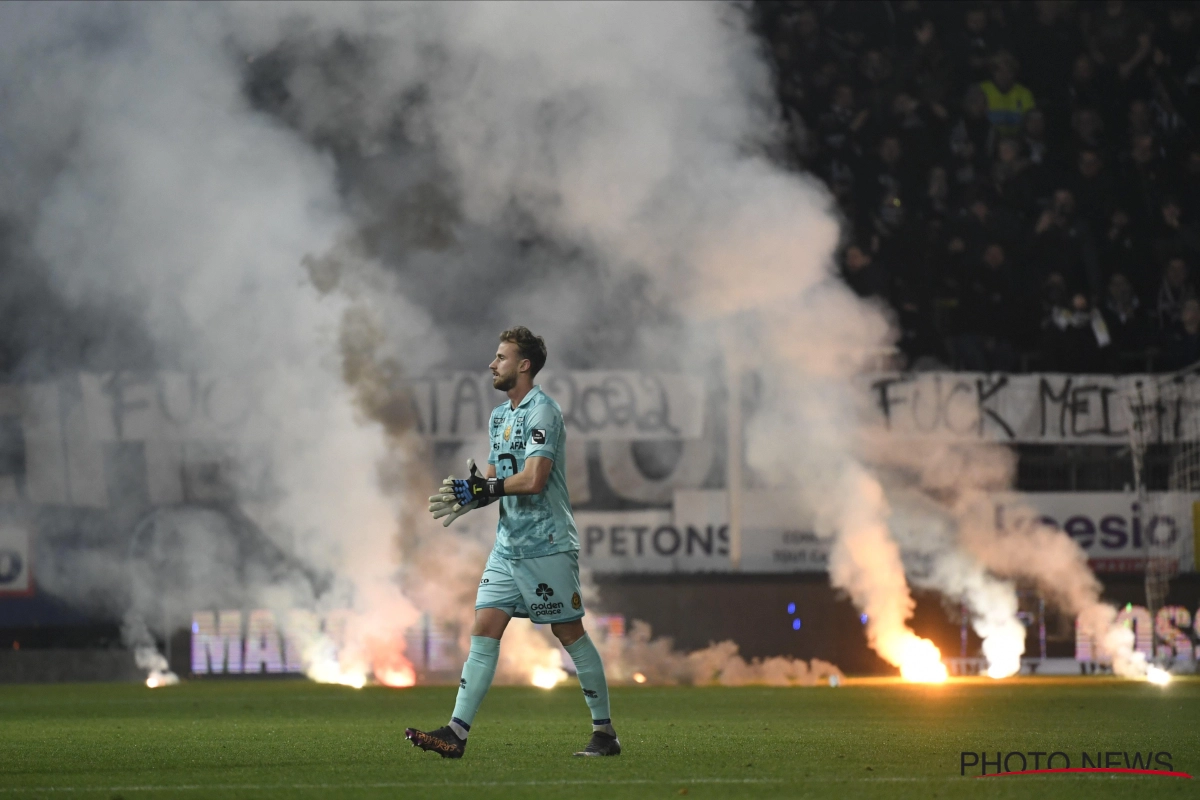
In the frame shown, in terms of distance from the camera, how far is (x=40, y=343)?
17484 mm

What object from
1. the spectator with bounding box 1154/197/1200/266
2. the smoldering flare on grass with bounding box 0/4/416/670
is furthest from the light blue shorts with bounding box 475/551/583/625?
the spectator with bounding box 1154/197/1200/266

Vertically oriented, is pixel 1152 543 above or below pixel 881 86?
below

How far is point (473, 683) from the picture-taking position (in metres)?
7.38

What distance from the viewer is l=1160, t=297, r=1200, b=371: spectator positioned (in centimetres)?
1883

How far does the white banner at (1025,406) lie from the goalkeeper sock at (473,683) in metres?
11.1

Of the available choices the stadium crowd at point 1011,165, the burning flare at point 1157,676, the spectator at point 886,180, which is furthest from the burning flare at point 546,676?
the spectator at point 886,180

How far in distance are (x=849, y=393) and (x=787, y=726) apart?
323 inches

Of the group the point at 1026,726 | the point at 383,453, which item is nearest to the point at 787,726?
the point at 1026,726

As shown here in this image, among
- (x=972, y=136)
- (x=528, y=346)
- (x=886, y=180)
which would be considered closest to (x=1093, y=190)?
(x=972, y=136)

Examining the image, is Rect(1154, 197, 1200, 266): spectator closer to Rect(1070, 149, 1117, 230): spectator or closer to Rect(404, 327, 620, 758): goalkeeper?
Rect(1070, 149, 1117, 230): spectator

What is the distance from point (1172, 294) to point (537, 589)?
46.9 feet

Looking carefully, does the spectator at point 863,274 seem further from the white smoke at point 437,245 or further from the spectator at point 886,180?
the spectator at point 886,180

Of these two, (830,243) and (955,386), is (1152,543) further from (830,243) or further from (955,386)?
(830,243)

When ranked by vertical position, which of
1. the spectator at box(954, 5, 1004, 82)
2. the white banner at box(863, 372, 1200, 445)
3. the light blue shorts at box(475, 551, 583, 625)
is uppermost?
the spectator at box(954, 5, 1004, 82)
